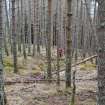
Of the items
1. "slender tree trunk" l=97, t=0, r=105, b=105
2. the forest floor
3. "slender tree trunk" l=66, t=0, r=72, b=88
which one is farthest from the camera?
"slender tree trunk" l=66, t=0, r=72, b=88

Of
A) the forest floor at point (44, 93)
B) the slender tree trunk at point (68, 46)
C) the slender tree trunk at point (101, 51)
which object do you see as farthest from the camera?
the slender tree trunk at point (68, 46)

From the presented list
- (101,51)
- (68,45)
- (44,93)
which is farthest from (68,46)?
(101,51)

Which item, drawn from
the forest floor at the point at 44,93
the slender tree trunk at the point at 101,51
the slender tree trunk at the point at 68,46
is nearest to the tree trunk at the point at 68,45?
the slender tree trunk at the point at 68,46

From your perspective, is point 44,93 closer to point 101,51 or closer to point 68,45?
point 68,45

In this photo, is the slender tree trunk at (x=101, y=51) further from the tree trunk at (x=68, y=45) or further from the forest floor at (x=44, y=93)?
the tree trunk at (x=68, y=45)

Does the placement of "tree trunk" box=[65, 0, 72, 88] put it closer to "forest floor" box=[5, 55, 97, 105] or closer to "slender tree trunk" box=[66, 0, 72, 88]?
"slender tree trunk" box=[66, 0, 72, 88]

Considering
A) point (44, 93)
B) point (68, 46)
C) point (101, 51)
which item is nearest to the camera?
point (101, 51)

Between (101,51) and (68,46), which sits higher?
(101,51)

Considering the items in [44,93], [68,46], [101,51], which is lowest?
[44,93]

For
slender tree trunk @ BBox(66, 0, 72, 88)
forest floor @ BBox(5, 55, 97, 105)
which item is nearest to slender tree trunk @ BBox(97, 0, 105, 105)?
Answer: forest floor @ BBox(5, 55, 97, 105)

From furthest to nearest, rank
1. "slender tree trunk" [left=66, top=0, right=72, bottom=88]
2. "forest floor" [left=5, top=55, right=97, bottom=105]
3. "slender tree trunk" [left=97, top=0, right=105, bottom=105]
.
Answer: "slender tree trunk" [left=66, top=0, right=72, bottom=88], "forest floor" [left=5, top=55, right=97, bottom=105], "slender tree trunk" [left=97, top=0, right=105, bottom=105]

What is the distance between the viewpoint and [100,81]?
371 centimetres

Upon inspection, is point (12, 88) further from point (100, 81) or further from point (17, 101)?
point (100, 81)

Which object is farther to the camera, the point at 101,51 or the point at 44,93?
the point at 44,93
